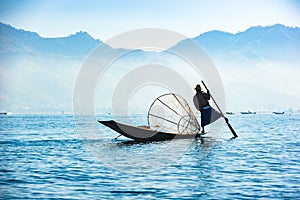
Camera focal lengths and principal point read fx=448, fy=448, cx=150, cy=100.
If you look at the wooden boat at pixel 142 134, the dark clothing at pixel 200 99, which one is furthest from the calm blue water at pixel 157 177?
the dark clothing at pixel 200 99

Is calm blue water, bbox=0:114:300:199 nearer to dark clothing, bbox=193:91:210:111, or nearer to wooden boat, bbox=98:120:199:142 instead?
wooden boat, bbox=98:120:199:142

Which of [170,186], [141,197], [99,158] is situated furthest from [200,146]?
[141,197]

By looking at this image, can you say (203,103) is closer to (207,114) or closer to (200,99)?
(200,99)

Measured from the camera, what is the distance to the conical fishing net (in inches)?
1666

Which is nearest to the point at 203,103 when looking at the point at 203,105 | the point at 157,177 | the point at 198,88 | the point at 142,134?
the point at 203,105

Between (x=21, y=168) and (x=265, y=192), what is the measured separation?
43.5 ft

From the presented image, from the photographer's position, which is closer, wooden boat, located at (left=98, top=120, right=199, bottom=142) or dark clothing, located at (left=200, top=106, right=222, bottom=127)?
wooden boat, located at (left=98, top=120, right=199, bottom=142)

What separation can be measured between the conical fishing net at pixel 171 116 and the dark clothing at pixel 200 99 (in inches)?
76.2

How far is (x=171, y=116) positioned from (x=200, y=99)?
338 centimetres

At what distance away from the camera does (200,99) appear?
41719 millimetres

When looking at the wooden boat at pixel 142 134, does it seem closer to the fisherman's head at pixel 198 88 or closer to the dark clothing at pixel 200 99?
the dark clothing at pixel 200 99

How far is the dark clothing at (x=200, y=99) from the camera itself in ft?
136

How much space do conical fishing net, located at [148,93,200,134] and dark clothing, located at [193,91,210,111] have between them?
194cm

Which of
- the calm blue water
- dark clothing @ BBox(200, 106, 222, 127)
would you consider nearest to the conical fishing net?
dark clothing @ BBox(200, 106, 222, 127)
